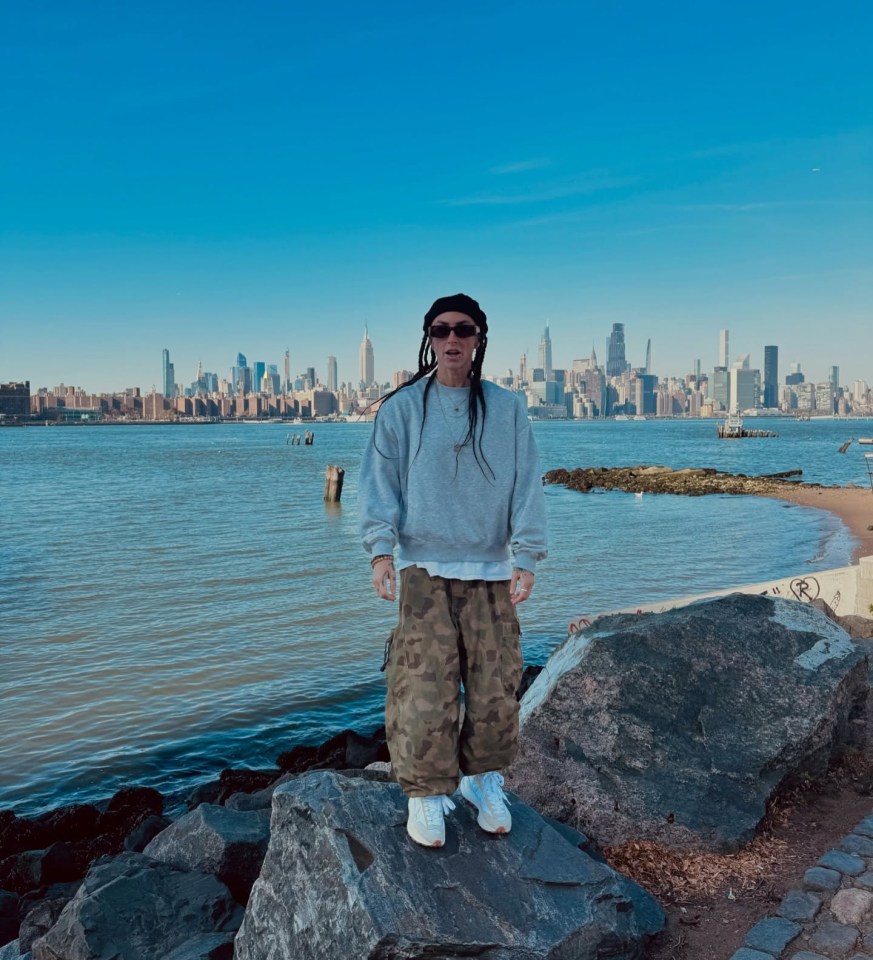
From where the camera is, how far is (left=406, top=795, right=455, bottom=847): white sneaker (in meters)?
3.93

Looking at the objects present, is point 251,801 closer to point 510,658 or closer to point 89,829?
point 89,829

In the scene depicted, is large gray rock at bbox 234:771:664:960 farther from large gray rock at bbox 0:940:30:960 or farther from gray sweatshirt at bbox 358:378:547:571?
large gray rock at bbox 0:940:30:960

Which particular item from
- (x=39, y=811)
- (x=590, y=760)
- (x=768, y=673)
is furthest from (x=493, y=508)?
(x=39, y=811)

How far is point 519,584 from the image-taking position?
407 cm

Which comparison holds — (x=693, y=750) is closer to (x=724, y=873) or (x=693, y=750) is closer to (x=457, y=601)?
(x=724, y=873)

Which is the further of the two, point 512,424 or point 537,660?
point 537,660

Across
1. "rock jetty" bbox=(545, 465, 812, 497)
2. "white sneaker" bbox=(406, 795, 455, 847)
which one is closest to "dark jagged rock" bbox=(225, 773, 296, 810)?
"white sneaker" bbox=(406, 795, 455, 847)

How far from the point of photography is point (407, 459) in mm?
4180

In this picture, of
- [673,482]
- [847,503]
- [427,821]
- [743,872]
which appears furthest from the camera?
[673,482]

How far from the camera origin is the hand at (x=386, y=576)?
13.1ft

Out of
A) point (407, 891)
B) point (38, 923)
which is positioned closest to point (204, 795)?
point (38, 923)

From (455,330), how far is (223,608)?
13899 millimetres

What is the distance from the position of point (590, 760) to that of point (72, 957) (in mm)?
3165

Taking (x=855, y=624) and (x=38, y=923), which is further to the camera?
(x=855, y=624)
